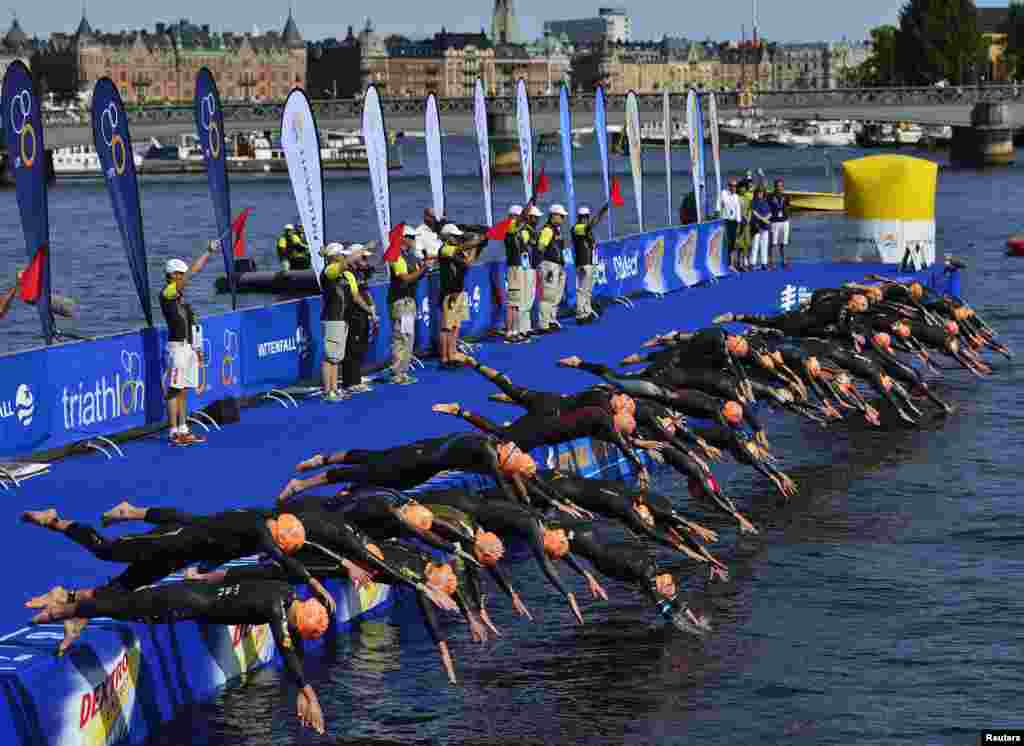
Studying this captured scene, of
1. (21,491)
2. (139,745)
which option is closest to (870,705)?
(139,745)

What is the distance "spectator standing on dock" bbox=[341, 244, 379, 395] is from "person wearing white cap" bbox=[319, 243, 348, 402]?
0.15m

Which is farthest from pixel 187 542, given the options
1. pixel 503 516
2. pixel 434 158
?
→ pixel 434 158

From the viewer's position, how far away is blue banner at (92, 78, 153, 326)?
24.4 metres

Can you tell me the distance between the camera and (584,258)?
35.7 metres

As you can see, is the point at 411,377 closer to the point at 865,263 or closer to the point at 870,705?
the point at 870,705

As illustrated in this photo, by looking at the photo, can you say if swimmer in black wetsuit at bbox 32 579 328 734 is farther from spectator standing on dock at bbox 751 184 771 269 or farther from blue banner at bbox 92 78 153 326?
spectator standing on dock at bbox 751 184 771 269

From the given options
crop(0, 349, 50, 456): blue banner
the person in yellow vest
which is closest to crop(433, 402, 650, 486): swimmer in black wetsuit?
crop(0, 349, 50, 456): blue banner

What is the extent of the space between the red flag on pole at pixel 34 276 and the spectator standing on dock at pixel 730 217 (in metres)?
25.8

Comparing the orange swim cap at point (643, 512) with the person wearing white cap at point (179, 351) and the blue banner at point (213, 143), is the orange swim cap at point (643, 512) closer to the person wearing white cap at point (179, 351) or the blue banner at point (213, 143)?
the person wearing white cap at point (179, 351)

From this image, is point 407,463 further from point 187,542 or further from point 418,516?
point 187,542

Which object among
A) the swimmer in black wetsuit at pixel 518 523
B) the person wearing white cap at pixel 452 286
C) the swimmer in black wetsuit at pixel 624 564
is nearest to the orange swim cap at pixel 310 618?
the swimmer in black wetsuit at pixel 518 523

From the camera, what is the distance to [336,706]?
668 inches

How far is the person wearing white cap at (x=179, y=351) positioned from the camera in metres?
22.7

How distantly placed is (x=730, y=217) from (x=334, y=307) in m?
22.3
